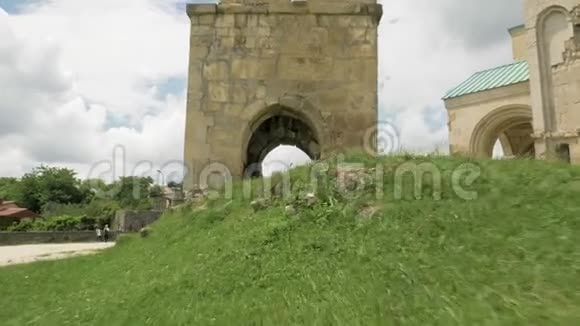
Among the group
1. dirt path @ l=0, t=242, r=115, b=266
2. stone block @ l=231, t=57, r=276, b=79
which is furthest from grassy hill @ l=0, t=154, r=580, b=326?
dirt path @ l=0, t=242, r=115, b=266

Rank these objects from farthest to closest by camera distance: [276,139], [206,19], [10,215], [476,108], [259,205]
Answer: [10,215]
[476,108]
[276,139]
[206,19]
[259,205]

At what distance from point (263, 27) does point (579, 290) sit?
6391mm

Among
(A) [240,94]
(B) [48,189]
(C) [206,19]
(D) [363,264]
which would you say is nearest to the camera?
(D) [363,264]

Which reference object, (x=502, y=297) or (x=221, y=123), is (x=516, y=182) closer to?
(x=502, y=297)

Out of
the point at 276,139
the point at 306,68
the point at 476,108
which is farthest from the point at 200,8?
the point at 476,108

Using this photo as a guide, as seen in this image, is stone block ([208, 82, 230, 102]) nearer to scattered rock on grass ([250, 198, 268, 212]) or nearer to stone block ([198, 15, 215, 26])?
Answer: stone block ([198, 15, 215, 26])

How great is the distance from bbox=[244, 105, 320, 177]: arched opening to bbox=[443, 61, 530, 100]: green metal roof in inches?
417

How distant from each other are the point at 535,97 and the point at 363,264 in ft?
41.9

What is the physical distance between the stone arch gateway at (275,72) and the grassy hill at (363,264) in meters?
1.65

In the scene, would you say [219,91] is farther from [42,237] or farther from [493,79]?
[42,237]

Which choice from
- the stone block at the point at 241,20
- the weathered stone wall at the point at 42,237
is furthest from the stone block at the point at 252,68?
the weathered stone wall at the point at 42,237

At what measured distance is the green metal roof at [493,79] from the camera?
16.7 meters

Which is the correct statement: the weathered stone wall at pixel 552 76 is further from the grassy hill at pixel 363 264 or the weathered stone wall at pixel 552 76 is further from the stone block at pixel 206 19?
the stone block at pixel 206 19

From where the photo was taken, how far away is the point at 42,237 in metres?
22.7
